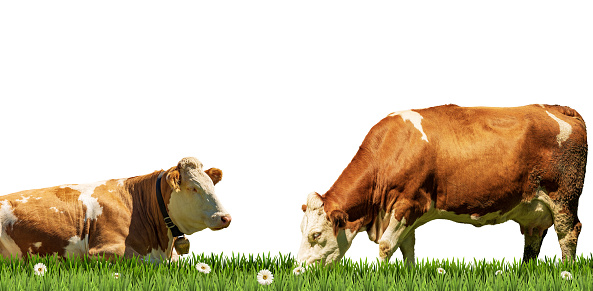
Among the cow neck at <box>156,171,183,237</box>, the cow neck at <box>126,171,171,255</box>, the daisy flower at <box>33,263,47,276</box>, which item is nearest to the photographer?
the daisy flower at <box>33,263,47,276</box>

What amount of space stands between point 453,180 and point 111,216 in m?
3.74

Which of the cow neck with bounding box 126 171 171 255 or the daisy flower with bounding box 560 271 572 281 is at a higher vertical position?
the cow neck with bounding box 126 171 171 255

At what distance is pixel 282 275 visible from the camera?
9.45 metres

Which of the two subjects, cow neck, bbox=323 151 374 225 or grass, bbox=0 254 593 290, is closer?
grass, bbox=0 254 593 290

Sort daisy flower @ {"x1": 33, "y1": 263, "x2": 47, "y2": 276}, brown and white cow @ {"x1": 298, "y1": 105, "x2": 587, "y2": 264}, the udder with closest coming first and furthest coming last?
daisy flower @ {"x1": 33, "y1": 263, "x2": 47, "y2": 276} → brown and white cow @ {"x1": 298, "y1": 105, "x2": 587, "y2": 264} → the udder

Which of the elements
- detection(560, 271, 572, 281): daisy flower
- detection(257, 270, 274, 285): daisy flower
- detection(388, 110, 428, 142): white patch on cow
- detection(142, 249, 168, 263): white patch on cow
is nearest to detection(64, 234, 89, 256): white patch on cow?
detection(142, 249, 168, 263): white patch on cow

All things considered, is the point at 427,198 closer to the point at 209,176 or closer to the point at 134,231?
the point at 209,176

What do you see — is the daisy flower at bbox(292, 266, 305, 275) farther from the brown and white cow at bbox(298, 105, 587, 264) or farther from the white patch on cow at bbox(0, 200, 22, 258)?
the white patch on cow at bbox(0, 200, 22, 258)

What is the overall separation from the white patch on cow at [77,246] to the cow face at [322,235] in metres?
2.25

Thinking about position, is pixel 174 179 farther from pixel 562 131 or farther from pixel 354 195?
pixel 562 131

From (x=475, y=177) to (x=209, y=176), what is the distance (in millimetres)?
2948

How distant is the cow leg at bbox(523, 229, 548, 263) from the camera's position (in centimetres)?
1171

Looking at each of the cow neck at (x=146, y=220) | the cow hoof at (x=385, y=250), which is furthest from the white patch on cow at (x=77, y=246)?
the cow hoof at (x=385, y=250)

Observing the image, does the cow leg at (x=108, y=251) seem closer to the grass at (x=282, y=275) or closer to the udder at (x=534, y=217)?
the grass at (x=282, y=275)
